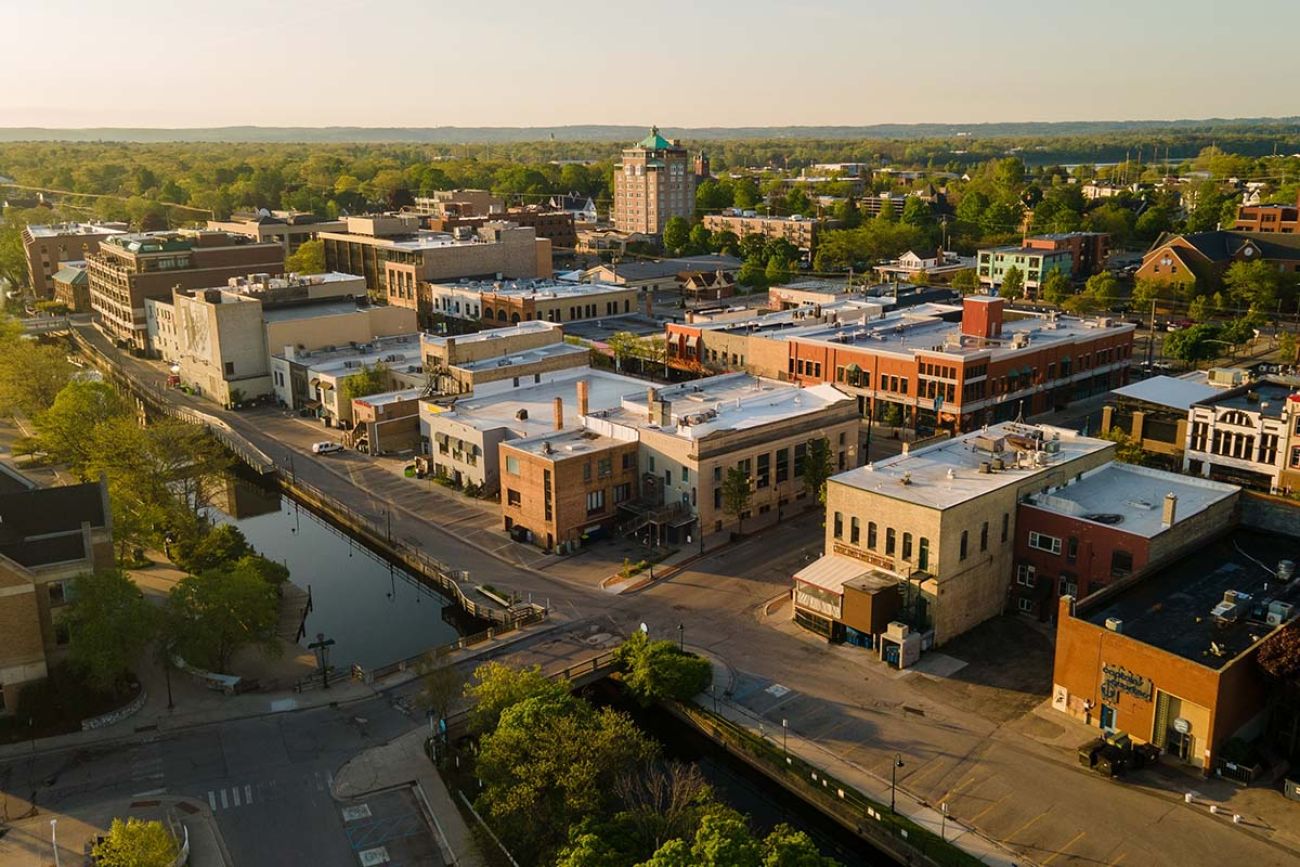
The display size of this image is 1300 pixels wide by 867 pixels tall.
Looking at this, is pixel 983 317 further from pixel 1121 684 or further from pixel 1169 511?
pixel 1121 684

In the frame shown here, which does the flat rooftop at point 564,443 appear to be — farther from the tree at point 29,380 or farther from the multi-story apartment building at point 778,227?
the multi-story apartment building at point 778,227

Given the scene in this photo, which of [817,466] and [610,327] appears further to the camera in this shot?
[610,327]

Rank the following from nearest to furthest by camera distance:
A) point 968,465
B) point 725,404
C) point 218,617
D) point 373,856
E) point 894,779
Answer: point 373,856 < point 894,779 < point 218,617 < point 968,465 < point 725,404

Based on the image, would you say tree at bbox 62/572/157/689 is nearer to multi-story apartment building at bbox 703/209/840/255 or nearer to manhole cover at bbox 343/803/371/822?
manhole cover at bbox 343/803/371/822

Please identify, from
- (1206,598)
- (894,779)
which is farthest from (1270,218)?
(894,779)

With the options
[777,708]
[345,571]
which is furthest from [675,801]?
[345,571]

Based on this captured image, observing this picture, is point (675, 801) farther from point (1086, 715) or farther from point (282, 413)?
point (282, 413)

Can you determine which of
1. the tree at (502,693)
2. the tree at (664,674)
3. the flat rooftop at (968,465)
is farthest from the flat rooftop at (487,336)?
the tree at (502,693)
